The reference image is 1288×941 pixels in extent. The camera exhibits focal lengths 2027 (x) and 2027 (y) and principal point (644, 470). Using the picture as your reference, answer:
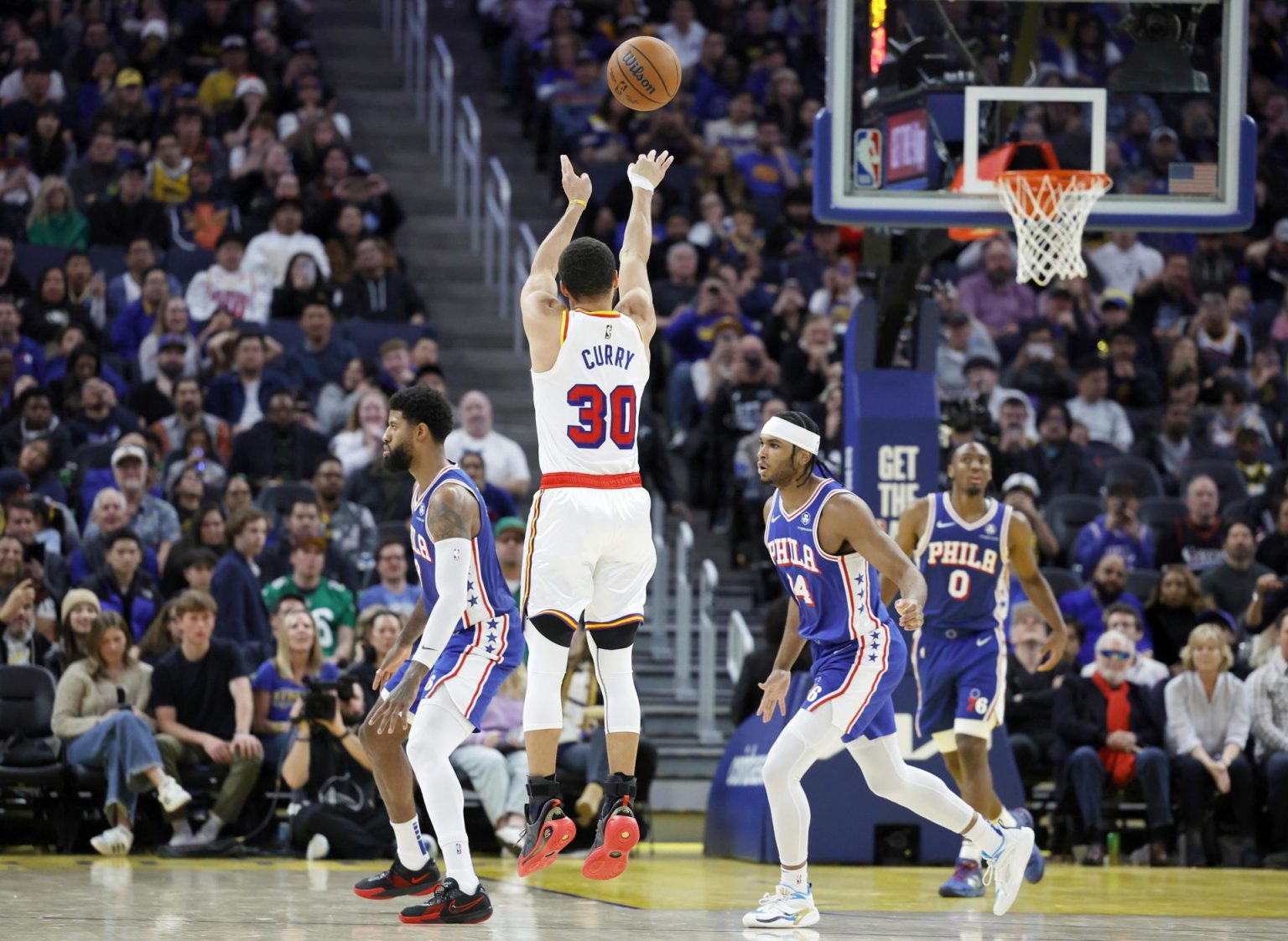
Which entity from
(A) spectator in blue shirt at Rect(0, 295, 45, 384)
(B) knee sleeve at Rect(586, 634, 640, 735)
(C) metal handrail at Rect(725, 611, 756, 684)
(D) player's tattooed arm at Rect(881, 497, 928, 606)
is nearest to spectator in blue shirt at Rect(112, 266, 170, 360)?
(A) spectator in blue shirt at Rect(0, 295, 45, 384)

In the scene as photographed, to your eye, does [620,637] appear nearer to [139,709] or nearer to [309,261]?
[139,709]

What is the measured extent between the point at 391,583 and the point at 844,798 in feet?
11.7

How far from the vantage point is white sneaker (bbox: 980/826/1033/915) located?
9344mm

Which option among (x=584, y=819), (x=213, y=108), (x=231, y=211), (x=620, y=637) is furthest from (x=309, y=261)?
(x=620, y=637)

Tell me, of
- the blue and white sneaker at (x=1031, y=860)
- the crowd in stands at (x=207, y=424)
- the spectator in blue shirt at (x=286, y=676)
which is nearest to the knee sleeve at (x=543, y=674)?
the blue and white sneaker at (x=1031, y=860)

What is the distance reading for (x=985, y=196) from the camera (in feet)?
39.1

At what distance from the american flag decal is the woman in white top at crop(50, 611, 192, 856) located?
23.2 ft

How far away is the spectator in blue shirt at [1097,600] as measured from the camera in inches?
581

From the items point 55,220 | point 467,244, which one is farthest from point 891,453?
point 467,244

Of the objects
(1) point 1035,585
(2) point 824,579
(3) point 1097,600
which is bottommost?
(3) point 1097,600

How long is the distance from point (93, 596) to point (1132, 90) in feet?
24.0

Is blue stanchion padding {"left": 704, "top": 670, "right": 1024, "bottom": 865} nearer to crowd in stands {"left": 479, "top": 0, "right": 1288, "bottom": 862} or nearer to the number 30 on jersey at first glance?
crowd in stands {"left": 479, "top": 0, "right": 1288, "bottom": 862}

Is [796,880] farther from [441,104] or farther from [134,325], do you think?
[441,104]

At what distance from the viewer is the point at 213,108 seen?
20.1m
